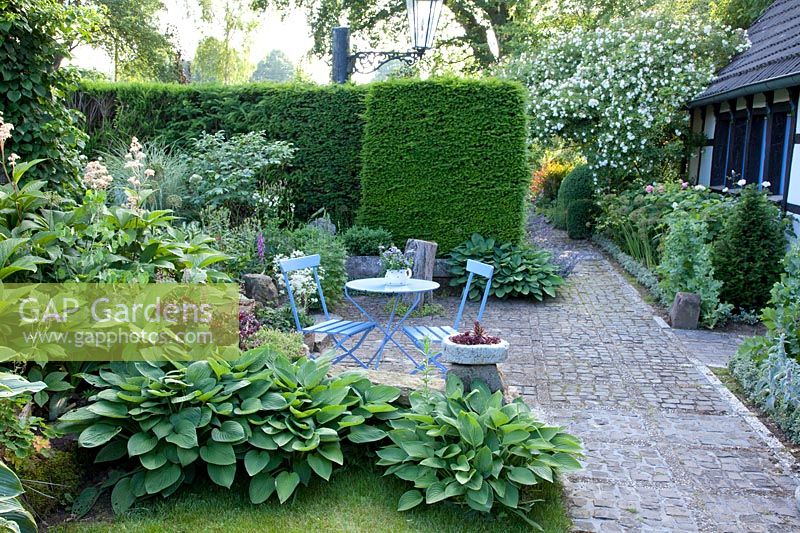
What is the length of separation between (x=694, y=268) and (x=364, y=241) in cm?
401

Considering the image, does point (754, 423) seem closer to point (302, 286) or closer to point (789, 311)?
point (789, 311)

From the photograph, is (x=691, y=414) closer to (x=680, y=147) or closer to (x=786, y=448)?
(x=786, y=448)

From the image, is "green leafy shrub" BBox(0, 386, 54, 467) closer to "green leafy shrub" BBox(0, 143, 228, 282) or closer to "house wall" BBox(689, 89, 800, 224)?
"green leafy shrub" BBox(0, 143, 228, 282)

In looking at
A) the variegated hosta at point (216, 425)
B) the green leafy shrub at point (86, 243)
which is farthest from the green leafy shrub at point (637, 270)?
the green leafy shrub at point (86, 243)

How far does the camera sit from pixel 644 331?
7660mm

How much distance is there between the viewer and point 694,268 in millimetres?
7852

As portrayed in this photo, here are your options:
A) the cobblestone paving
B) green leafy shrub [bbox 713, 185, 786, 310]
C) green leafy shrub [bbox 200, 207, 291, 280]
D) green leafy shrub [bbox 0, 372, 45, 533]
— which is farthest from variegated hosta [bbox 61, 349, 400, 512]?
green leafy shrub [bbox 713, 185, 786, 310]

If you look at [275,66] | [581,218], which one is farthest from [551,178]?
[275,66]

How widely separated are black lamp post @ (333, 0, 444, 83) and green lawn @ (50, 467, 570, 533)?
5.63 meters

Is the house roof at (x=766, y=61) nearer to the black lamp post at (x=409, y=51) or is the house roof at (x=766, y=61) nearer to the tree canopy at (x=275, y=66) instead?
the black lamp post at (x=409, y=51)

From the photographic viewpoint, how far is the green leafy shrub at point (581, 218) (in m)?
14.6

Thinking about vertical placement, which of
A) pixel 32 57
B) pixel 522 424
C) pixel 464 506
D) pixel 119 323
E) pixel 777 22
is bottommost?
pixel 464 506

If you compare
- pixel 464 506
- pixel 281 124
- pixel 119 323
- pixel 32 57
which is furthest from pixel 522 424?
pixel 281 124

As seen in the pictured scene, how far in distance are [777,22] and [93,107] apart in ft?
35.9
